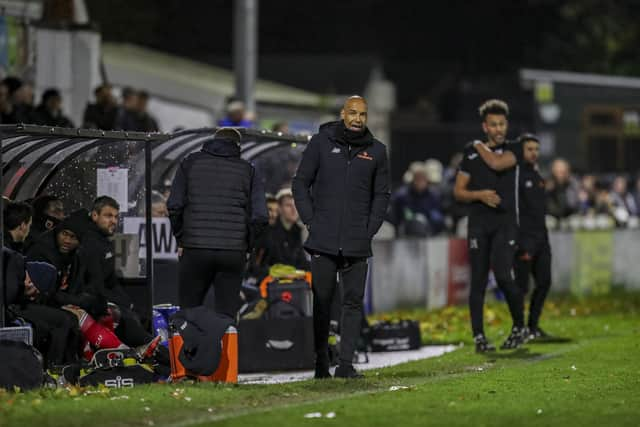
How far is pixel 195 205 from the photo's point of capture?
14.2 metres

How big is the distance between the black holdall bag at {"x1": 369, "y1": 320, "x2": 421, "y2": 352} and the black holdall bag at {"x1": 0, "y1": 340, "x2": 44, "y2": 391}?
19.4ft

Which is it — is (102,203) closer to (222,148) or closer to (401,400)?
(222,148)

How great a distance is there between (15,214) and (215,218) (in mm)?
1567

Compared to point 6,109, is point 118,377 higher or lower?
lower

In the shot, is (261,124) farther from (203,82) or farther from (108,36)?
(108,36)

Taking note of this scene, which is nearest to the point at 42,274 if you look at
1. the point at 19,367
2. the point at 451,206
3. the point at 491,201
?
the point at 19,367

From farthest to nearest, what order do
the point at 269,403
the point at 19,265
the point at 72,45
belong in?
1. the point at 72,45
2. the point at 19,265
3. the point at 269,403

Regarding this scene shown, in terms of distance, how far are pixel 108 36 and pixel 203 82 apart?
9828mm

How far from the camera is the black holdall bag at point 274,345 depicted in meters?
16.4

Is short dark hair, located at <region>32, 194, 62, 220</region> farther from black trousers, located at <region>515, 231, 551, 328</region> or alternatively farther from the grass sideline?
black trousers, located at <region>515, 231, 551, 328</region>

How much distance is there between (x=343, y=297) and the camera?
1387 centimetres

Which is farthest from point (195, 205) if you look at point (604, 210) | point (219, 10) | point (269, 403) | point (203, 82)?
point (219, 10)

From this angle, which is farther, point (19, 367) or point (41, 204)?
point (41, 204)

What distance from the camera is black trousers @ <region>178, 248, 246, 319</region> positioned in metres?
14.2
